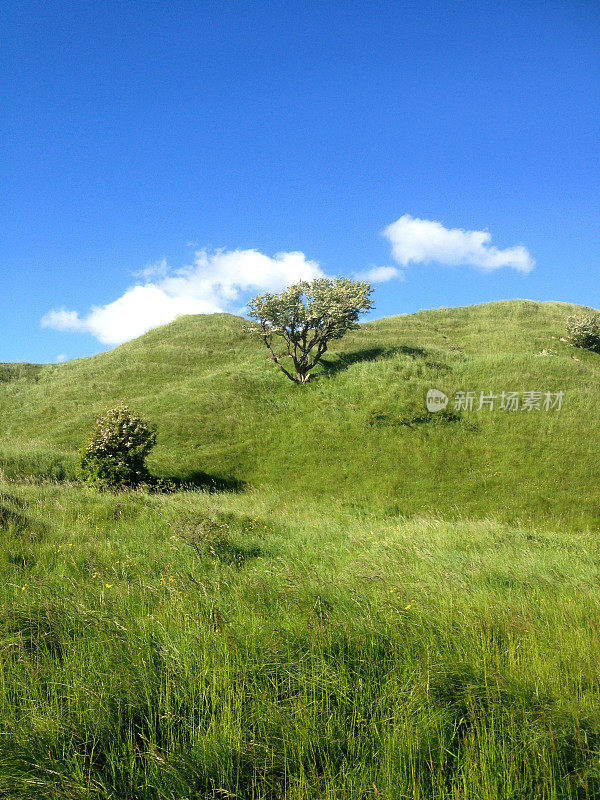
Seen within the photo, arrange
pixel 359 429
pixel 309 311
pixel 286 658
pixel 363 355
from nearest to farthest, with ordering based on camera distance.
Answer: pixel 286 658
pixel 359 429
pixel 309 311
pixel 363 355

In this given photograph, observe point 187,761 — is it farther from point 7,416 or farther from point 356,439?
point 7,416

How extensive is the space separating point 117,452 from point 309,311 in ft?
60.4

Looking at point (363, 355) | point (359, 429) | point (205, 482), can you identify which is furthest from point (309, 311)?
point (205, 482)

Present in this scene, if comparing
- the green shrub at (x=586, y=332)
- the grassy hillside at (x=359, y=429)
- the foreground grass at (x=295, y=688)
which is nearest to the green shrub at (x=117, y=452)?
the grassy hillside at (x=359, y=429)

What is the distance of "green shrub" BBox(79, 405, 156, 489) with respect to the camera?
60.9 feet

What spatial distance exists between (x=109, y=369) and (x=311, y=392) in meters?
24.6

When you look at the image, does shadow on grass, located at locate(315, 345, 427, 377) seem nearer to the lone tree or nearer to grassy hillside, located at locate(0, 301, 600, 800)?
the lone tree

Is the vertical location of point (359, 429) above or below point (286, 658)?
above

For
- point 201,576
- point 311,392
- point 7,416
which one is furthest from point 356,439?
point 7,416

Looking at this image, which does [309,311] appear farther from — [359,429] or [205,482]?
[205,482]

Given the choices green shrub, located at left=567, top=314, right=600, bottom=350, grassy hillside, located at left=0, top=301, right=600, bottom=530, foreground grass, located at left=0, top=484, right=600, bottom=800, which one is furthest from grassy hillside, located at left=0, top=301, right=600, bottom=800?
green shrub, located at left=567, top=314, right=600, bottom=350

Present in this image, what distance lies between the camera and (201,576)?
567cm

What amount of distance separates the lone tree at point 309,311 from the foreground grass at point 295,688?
28108 millimetres

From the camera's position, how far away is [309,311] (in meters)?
32.3
